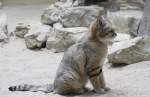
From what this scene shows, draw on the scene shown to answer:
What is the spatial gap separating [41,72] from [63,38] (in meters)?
1.26

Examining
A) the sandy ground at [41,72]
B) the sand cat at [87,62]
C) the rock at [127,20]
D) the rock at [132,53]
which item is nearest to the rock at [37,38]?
the sandy ground at [41,72]

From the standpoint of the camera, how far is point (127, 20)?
19.1 feet

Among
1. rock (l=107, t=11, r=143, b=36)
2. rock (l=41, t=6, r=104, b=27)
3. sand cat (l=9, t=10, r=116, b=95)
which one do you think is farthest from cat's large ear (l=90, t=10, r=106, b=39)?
rock (l=41, t=6, r=104, b=27)

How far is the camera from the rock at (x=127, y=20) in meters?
5.72

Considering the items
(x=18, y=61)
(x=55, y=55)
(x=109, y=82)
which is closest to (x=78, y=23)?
(x=55, y=55)

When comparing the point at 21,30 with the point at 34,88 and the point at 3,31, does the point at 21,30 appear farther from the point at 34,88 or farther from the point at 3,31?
the point at 34,88

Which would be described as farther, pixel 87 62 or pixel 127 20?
pixel 127 20

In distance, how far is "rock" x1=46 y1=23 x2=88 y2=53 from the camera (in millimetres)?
5906

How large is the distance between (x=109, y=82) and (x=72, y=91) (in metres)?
0.57

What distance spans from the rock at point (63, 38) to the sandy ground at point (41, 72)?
154 mm

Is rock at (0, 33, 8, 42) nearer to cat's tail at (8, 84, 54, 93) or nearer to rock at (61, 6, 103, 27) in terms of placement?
rock at (61, 6, 103, 27)

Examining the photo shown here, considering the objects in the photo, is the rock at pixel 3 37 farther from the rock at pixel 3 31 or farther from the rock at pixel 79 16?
the rock at pixel 79 16

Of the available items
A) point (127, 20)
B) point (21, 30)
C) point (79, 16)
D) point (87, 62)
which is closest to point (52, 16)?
point (21, 30)

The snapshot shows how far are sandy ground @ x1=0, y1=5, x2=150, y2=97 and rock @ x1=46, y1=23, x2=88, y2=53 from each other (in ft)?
0.51
